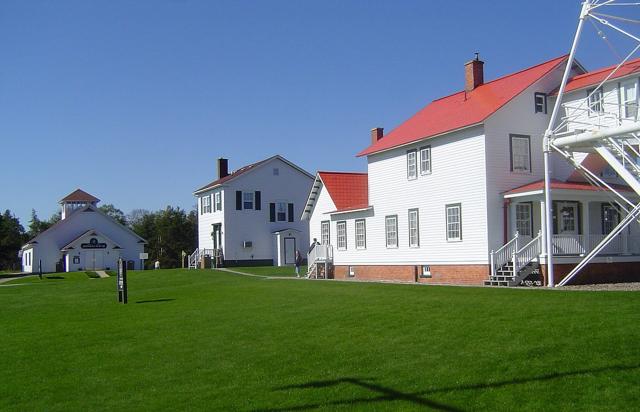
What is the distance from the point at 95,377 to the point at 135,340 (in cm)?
324

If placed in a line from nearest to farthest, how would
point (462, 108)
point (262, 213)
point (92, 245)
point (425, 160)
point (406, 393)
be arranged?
point (406, 393)
point (425, 160)
point (462, 108)
point (262, 213)
point (92, 245)

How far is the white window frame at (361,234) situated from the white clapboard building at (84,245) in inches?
1245

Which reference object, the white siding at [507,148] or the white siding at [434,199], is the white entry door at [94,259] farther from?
the white siding at [507,148]

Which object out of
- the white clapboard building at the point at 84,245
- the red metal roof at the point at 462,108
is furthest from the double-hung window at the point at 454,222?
the white clapboard building at the point at 84,245

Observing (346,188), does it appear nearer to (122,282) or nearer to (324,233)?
(324,233)

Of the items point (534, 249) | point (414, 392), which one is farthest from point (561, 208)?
point (414, 392)

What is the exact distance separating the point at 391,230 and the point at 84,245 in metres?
37.9

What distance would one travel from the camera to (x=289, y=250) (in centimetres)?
5266

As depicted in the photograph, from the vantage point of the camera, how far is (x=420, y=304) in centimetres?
1652

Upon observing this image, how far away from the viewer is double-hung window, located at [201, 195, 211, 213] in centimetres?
5522

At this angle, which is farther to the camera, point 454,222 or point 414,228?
point 414,228

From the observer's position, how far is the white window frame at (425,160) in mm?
29780

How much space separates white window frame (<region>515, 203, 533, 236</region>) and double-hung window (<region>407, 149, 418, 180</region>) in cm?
525

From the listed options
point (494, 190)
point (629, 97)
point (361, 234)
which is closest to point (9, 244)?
point (361, 234)
